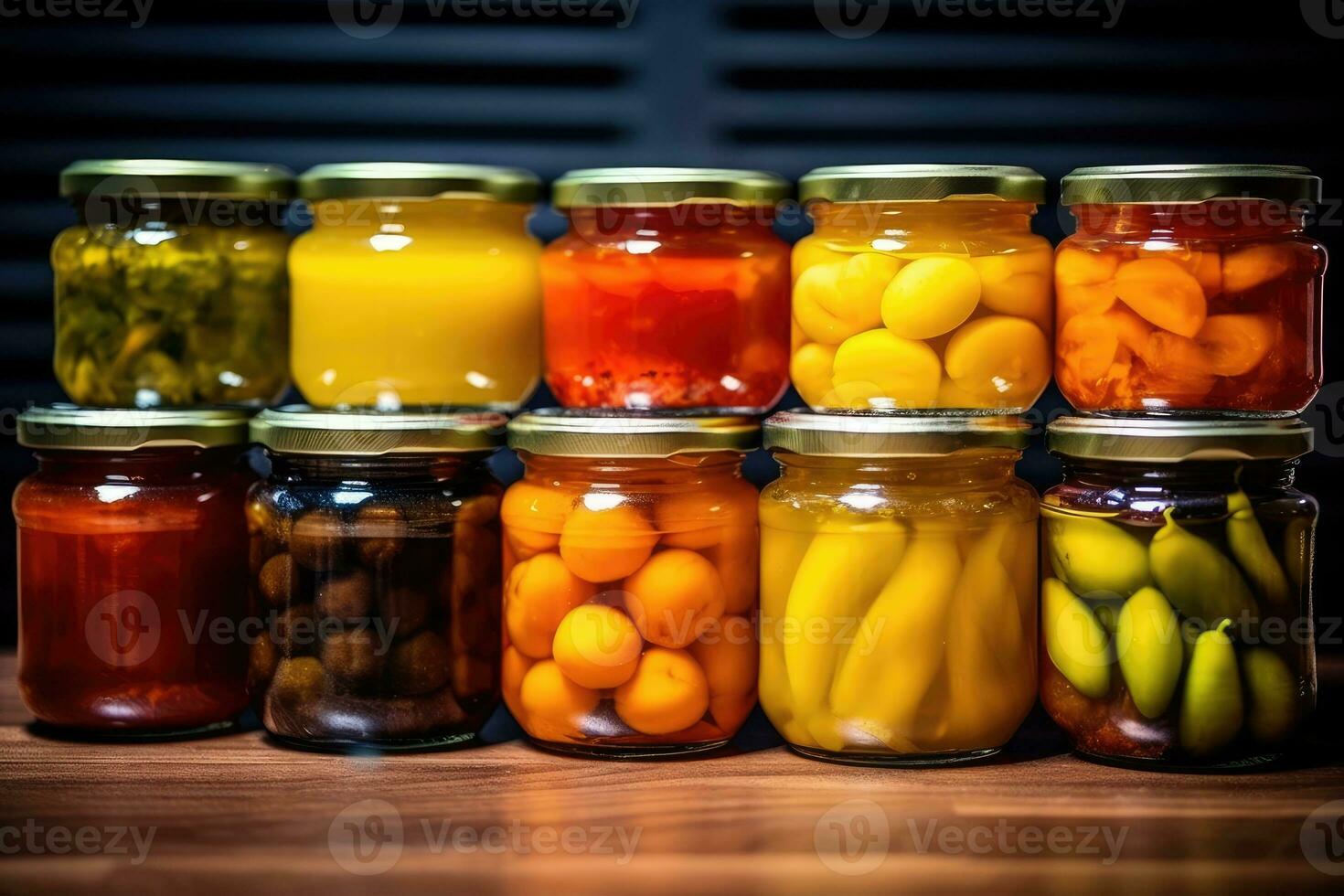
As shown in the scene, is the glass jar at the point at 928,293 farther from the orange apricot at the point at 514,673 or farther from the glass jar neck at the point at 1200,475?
the orange apricot at the point at 514,673

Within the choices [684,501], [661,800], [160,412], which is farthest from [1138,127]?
[160,412]

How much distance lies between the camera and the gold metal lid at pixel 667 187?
1.34 meters

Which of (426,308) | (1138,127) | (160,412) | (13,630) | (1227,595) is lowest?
(13,630)

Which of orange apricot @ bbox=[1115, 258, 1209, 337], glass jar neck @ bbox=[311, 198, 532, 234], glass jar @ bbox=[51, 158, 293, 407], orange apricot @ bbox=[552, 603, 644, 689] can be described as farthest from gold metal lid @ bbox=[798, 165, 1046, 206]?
glass jar @ bbox=[51, 158, 293, 407]

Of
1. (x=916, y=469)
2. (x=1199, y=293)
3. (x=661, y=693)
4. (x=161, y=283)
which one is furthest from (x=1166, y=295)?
(x=161, y=283)

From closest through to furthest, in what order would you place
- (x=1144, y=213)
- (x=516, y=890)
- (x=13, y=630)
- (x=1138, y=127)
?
1. (x=516, y=890)
2. (x=1144, y=213)
3. (x=1138, y=127)
4. (x=13, y=630)

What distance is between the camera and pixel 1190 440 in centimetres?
123

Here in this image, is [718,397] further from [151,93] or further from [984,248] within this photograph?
[151,93]

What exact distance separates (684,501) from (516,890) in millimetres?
423

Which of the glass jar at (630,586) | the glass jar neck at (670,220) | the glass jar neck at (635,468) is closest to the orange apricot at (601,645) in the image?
the glass jar at (630,586)

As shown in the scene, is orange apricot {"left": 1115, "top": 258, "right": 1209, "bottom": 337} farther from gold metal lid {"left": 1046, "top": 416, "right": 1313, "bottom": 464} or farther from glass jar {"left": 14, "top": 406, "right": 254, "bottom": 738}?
glass jar {"left": 14, "top": 406, "right": 254, "bottom": 738}

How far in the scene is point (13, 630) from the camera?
5.79 feet

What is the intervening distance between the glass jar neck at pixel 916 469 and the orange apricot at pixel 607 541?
162 millimetres

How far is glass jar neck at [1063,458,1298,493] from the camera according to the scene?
1253mm
